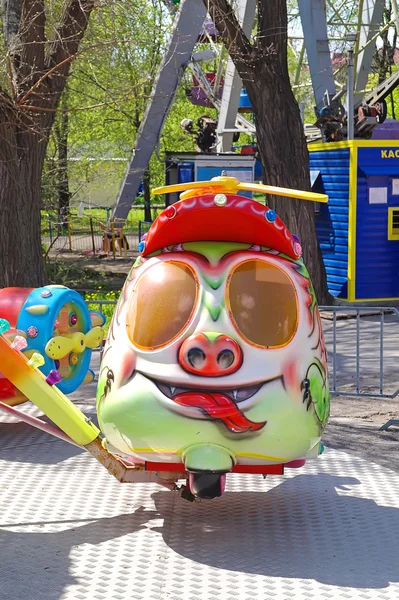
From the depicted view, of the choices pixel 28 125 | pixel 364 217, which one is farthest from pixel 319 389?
pixel 364 217

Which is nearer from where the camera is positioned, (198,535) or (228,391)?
(228,391)

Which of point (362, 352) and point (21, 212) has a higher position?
point (21, 212)

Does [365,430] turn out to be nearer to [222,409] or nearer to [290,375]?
[290,375]

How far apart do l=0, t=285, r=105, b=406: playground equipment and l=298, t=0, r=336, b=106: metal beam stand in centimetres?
940

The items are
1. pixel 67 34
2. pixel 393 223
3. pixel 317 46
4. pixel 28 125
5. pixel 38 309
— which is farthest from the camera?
pixel 317 46

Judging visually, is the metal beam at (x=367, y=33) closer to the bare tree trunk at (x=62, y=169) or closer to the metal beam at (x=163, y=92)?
the metal beam at (x=163, y=92)

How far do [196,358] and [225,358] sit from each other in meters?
0.14

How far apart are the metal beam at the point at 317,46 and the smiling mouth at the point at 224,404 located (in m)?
11.6

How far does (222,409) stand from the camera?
4.43 meters

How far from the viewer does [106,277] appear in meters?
18.4

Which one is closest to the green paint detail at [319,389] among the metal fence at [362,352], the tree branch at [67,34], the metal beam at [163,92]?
the metal fence at [362,352]

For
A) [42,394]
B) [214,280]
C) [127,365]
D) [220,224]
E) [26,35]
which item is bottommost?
[42,394]

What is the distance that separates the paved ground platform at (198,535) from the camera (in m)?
4.22

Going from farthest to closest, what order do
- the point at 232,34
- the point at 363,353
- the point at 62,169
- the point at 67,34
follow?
the point at 62,169 < the point at 232,34 < the point at 363,353 < the point at 67,34
